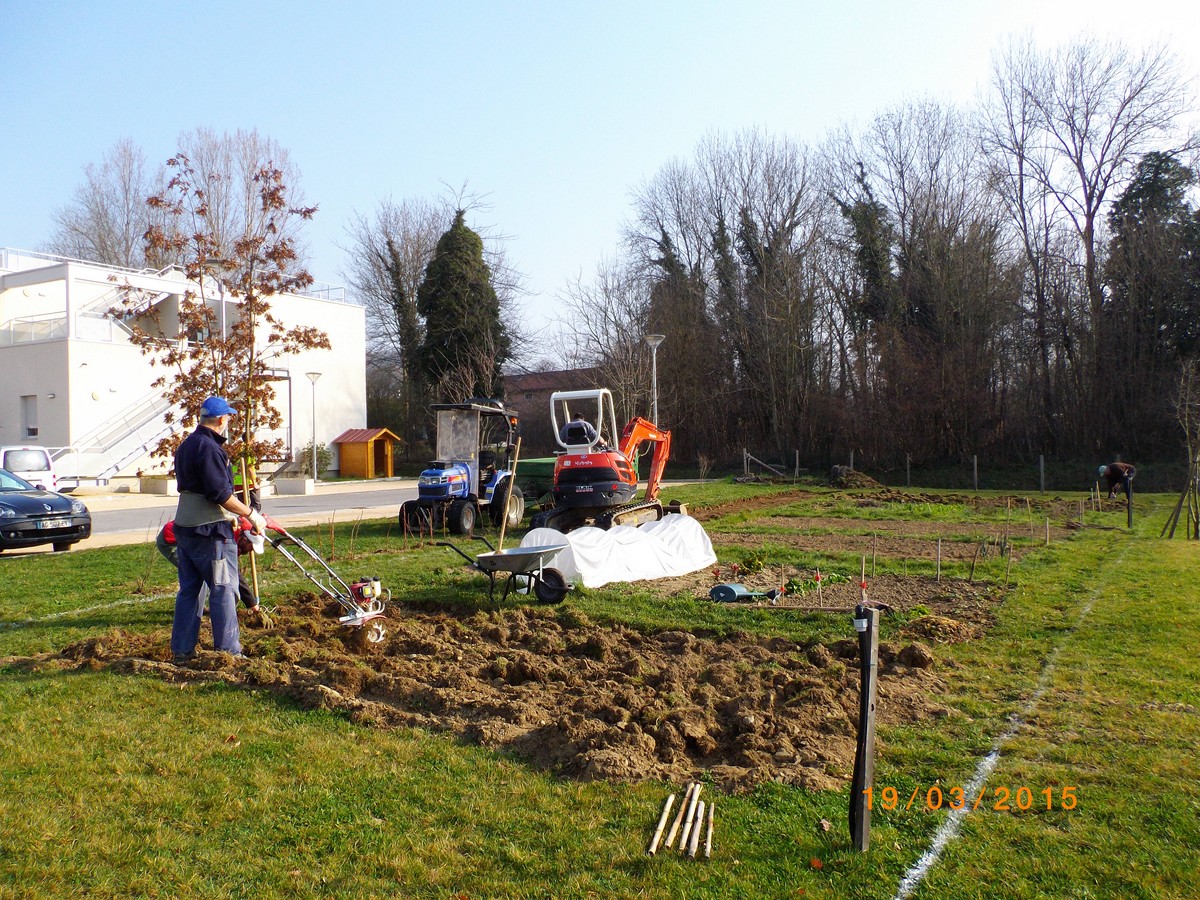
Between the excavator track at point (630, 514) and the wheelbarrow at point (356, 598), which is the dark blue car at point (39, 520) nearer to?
the wheelbarrow at point (356, 598)

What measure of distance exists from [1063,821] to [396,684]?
404cm

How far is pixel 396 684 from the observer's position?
19.4 feet

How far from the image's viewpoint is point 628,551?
10.2m

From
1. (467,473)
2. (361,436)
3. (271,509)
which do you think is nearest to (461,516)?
(467,473)

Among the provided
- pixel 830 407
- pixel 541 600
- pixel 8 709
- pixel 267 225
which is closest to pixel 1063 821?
pixel 541 600

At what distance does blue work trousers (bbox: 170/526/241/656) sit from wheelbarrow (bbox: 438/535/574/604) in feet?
7.28

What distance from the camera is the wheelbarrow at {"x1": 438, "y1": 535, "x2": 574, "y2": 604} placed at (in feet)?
27.8

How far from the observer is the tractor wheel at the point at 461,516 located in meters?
14.7

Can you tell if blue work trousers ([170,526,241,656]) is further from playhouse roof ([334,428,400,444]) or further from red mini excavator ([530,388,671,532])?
playhouse roof ([334,428,400,444])

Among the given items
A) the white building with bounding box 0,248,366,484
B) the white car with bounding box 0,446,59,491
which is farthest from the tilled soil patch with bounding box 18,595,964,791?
the white building with bounding box 0,248,366,484

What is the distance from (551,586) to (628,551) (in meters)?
1.66

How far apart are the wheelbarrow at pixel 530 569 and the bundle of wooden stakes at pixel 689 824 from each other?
14.6 ft

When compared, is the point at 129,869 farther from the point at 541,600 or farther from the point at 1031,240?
the point at 1031,240
